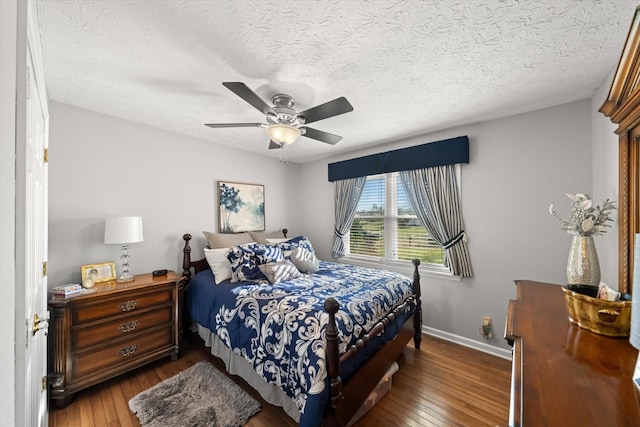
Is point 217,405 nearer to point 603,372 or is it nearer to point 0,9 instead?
point 603,372

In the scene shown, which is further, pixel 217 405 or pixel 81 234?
pixel 81 234

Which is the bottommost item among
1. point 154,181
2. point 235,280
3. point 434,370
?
point 434,370

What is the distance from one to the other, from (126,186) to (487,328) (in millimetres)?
4203

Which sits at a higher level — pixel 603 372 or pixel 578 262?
pixel 578 262

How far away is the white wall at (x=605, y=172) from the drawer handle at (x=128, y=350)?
375 cm

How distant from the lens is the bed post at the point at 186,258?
9.35 feet

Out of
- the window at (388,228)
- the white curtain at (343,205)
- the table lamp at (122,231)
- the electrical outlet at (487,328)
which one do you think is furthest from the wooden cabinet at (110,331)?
the electrical outlet at (487,328)

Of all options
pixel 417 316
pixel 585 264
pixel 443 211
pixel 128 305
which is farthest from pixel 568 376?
pixel 128 305

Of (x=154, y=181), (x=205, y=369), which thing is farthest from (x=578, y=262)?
(x=154, y=181)

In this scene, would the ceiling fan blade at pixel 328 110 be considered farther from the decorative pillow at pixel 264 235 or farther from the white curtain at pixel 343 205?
the decorative pillow at pixel 264 235

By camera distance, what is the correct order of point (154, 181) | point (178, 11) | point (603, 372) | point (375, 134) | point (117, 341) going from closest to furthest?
1. point (603, 372)
2. point (178, 11)
3. point (117, 341)
4. point (154, 181)
5. point (375, 134)

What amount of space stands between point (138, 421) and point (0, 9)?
7.82ft

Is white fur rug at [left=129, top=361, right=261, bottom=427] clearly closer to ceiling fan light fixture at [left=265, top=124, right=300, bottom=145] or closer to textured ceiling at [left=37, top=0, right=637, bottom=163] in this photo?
ceiling fan light fixture at [left=265, top=124, right=300, bottom=145]

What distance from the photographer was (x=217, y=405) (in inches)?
73.1
